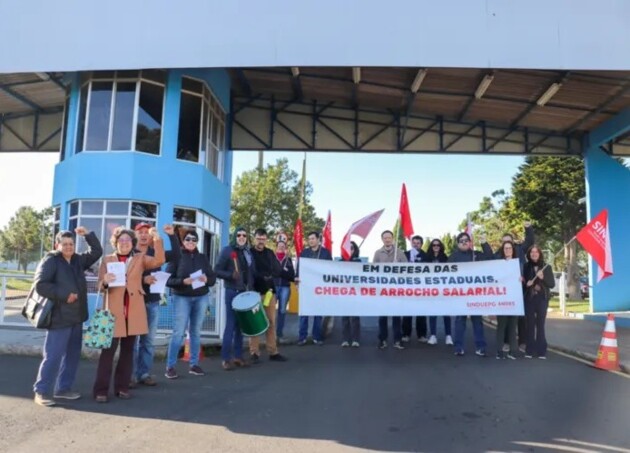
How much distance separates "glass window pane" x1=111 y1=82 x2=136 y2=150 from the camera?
43.0 feet

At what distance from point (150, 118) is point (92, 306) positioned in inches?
200

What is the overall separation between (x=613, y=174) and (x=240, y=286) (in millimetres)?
14865

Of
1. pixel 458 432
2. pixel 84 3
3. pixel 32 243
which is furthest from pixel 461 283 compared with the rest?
pixel 32 243

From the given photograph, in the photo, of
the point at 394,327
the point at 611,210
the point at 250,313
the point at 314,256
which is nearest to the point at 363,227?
the point at 314,256

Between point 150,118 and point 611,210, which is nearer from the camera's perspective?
point 150,118

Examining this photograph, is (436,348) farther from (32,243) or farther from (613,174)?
(32,243)

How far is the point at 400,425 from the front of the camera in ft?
15.6

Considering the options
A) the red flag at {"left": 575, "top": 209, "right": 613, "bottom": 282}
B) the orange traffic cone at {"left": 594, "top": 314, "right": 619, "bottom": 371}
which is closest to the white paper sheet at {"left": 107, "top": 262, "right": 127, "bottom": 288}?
the orange traffic cone at {"left": 594, "top": 314, "right": 619, "bottom": 371}

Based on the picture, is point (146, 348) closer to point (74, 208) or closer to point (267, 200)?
point (74, 208)

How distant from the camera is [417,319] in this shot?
10.1 meters

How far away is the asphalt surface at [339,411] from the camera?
4305 millimetres

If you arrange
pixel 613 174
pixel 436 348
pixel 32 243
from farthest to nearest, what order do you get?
pixel 32 243 → pixel 613 174 → pixel 436 348

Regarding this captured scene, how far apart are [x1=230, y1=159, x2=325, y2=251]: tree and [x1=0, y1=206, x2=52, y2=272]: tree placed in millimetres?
27062

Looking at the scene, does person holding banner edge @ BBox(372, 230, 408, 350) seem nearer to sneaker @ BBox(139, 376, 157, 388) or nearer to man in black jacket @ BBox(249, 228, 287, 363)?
man in black jacket @ BBox(249, 228, 287, 363)
